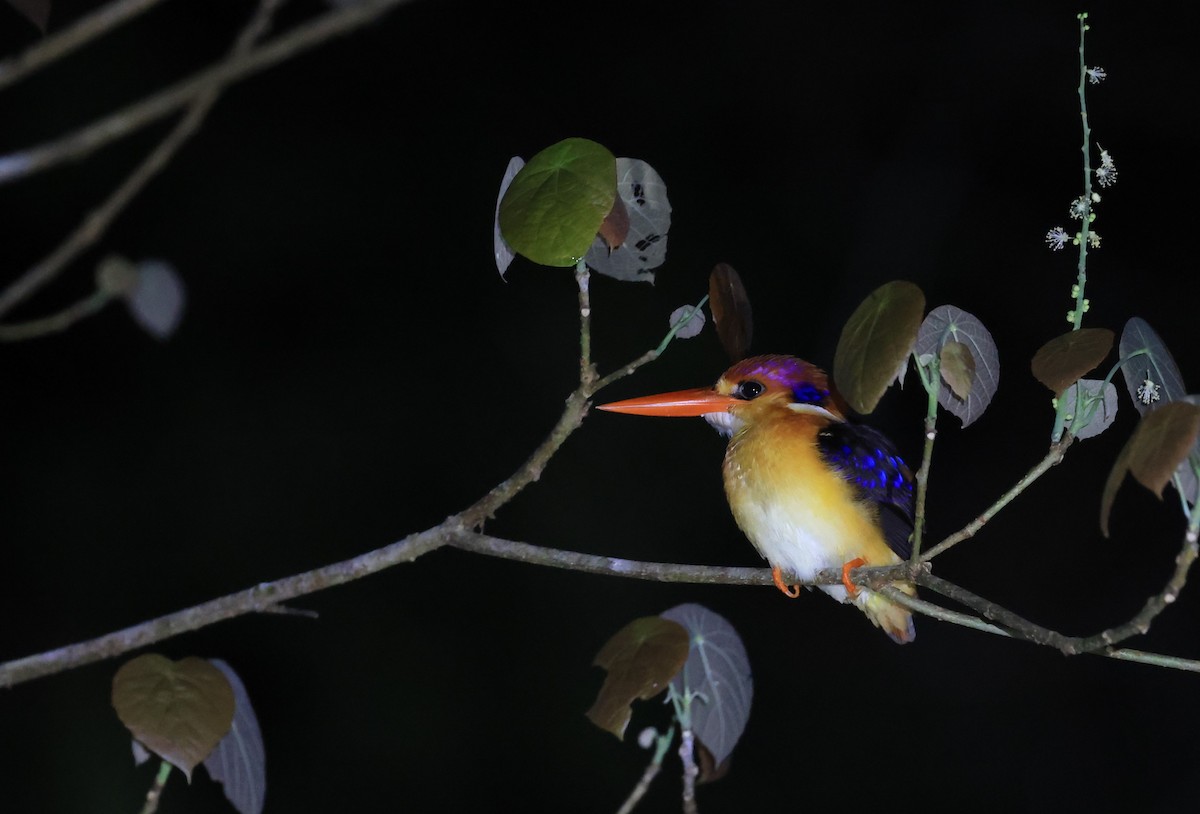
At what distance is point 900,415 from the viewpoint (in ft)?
11.3

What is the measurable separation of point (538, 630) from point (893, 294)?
2788mm

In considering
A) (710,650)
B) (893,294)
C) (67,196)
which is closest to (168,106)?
(893,294)

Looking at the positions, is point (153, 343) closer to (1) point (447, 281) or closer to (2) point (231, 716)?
(1) point (447, 281)

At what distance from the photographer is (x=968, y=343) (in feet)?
3.48

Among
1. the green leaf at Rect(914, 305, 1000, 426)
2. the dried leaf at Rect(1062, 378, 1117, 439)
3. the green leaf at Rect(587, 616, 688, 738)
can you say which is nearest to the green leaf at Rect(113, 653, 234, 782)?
the green leaf at Rect(587, 616, 688, 738)

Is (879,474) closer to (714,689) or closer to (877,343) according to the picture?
(714,689)

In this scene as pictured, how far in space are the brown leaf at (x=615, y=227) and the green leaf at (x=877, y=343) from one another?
273 millimetres

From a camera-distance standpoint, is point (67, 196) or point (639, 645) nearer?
point (639, 645)

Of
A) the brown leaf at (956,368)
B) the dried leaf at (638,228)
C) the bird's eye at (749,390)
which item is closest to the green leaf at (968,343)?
the brown leaf at (956,368)

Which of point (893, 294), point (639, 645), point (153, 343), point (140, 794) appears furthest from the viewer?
point (153, 343)

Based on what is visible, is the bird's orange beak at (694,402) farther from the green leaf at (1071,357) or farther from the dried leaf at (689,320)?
the green leaf at (1071,357)

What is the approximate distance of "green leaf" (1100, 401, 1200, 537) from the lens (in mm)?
747

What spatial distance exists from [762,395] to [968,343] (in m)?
0.67

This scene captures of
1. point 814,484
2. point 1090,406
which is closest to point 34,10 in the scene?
point 1090,406
